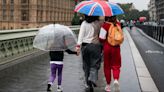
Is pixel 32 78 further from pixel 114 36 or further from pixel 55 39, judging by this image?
pixel 114 36

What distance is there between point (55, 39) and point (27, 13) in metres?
78.1

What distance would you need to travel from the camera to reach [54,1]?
92750 millimetres

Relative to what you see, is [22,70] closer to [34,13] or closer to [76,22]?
[76,22]

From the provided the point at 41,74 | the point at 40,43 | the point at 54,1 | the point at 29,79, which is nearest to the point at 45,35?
the point at 40,43

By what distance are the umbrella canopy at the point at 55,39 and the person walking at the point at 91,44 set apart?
0.68 feet

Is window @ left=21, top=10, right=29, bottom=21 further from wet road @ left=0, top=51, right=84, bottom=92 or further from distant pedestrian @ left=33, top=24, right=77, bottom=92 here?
distant pedestrian @ left=33, top=24, right=77, bottom=92

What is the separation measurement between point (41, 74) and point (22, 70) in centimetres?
91

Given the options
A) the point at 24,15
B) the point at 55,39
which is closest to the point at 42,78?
the point at 55,39

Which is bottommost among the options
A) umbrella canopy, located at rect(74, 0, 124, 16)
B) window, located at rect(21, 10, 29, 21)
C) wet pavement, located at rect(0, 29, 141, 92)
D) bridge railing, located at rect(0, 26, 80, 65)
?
window, located at rect(21, 10, 29, 21)

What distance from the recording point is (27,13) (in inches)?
3396

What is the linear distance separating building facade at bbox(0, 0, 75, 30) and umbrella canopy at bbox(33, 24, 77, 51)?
68341 millimetres

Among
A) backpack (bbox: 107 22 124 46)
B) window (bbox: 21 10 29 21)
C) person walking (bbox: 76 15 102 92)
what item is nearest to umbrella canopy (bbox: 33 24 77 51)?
person walking (bbox: 76 15 102 92)

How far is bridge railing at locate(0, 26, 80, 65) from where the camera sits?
13281mm

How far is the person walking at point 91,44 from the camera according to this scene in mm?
9148
